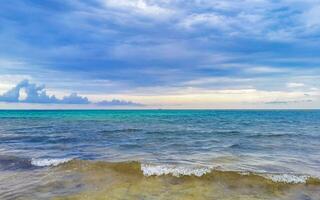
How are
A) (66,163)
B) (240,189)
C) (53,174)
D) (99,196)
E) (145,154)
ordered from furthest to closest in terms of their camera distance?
(145,154), (66,163), (53,174), (240,189), (99,196)

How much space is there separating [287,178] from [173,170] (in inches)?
189

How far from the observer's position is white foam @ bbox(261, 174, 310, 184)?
12.4 metres

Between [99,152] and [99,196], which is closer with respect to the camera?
[99,196]

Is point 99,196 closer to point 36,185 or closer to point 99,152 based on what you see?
point 36,185

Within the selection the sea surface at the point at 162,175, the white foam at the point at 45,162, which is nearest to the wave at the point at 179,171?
the sea surface at the point at 162,175

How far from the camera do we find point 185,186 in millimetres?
11719

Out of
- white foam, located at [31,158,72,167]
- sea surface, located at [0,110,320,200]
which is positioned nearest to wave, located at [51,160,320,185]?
sea surface, located at [0,110,320,200]

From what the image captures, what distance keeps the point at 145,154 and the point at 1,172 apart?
8.10m

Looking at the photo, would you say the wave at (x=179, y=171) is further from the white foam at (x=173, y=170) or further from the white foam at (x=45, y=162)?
the white foam at (x=45, y=162)

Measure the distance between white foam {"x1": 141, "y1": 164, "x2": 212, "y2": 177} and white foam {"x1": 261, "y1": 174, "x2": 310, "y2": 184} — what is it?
267 centimetres

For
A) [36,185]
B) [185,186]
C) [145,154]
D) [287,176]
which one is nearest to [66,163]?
[36,185]

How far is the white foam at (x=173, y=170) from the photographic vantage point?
13.4 m

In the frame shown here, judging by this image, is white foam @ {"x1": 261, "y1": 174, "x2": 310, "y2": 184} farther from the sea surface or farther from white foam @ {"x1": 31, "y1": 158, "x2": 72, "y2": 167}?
white foam @ {"x1": 31, "y1": 158, "x2": 72, "y2": 167}

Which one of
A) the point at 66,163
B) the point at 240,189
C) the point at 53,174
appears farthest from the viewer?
the point at 66,163
